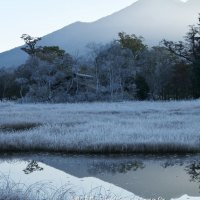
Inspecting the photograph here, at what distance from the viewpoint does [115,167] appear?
1437cm

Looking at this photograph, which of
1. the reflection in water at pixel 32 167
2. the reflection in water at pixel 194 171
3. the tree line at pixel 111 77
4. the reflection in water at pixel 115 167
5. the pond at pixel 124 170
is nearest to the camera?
the pond at pixel 124 170

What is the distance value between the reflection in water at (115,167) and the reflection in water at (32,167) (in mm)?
1723

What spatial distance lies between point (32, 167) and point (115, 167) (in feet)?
8.82

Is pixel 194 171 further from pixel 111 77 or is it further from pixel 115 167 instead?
pixel 111 77

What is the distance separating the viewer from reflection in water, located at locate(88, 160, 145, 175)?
45.6 ft

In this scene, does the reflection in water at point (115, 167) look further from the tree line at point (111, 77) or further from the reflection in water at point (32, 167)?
the tree line at point (111, 77)

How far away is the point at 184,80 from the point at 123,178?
42.9 m

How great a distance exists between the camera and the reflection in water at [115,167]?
1389cm

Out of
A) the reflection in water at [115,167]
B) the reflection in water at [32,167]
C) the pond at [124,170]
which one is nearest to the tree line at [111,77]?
the pond at [124,170]

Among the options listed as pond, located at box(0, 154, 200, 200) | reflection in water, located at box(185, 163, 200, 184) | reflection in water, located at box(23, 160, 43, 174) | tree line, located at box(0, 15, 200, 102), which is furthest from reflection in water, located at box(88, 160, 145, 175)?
tree line, located at box(0, 15, 200, 102)

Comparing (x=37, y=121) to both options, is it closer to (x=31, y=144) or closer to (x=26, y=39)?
(x=31, y=144)

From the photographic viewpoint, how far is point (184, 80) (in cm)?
5450

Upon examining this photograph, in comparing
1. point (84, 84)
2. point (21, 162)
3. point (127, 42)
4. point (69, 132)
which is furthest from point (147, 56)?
point (21, 162)

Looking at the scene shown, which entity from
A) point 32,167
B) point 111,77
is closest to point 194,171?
point 32,167
